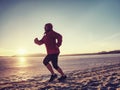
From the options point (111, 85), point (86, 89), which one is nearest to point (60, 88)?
point (86, 89)

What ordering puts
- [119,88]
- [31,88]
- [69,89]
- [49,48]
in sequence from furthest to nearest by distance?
1. [49,48]
2. [31,88]
3. [69,89]
4. [119,88]

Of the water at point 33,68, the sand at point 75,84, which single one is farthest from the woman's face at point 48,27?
the water at point 33,68

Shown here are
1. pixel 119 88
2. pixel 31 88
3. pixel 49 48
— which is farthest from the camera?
pixel 49 48

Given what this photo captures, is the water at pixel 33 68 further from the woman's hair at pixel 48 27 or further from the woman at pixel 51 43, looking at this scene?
the woman's hair at pixel 48 27

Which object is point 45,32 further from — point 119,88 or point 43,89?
point 119,88

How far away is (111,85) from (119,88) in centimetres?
64

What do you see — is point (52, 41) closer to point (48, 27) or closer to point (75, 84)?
point (48, 27)

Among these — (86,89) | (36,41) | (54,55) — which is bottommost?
(86,89)

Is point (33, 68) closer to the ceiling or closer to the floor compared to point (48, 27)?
closer to the floor

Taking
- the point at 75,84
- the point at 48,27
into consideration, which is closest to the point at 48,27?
the point at 48,27

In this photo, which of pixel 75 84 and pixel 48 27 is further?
pixel 48 27

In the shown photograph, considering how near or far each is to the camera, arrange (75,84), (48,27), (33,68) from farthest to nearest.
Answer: (33,68)
(48,27)
(75,84)

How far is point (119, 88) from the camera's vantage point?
20.2 ft

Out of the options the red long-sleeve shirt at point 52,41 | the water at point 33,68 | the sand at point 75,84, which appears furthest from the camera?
the water at point 33,68
